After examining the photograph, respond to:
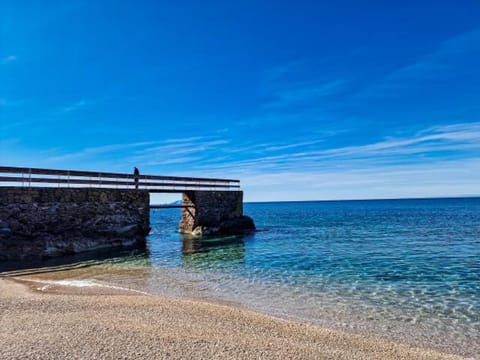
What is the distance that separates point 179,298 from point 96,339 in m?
3.60

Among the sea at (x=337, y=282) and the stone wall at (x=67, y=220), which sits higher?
the stone wall at (x=67, y=220)

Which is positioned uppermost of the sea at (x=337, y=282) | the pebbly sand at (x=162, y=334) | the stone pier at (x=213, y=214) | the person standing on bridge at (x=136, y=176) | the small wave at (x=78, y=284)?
the person standing on bridge at (x=136, y=176)

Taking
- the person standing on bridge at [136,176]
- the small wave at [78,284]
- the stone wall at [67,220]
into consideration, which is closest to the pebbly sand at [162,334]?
the small wave at [78,284]

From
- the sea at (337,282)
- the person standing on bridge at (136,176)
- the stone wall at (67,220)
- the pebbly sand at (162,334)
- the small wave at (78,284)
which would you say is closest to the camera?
the pebbly sand at (162,334)

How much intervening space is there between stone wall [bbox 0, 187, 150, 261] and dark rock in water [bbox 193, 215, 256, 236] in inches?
239

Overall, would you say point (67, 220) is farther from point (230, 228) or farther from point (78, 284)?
point (230, 228)

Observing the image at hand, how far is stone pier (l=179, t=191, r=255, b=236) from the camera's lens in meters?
27.5

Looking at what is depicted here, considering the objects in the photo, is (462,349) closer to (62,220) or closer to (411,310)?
(411,310)

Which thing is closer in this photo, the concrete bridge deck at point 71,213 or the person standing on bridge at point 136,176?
the concrete bridge deck at point 71,213

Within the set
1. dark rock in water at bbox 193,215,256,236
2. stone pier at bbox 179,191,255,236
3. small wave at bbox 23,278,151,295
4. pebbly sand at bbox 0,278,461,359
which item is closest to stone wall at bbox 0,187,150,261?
small wave at bbox 23,278,151,295

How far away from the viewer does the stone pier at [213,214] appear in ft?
90.1

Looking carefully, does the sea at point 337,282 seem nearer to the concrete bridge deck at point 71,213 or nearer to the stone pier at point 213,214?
the concrete bridge deck at point 71,213

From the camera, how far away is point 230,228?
29469 mm

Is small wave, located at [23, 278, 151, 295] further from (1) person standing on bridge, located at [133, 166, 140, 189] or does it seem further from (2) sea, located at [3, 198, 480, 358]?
(1) person standing on bridge, located at [133, 166, 140, 189]
